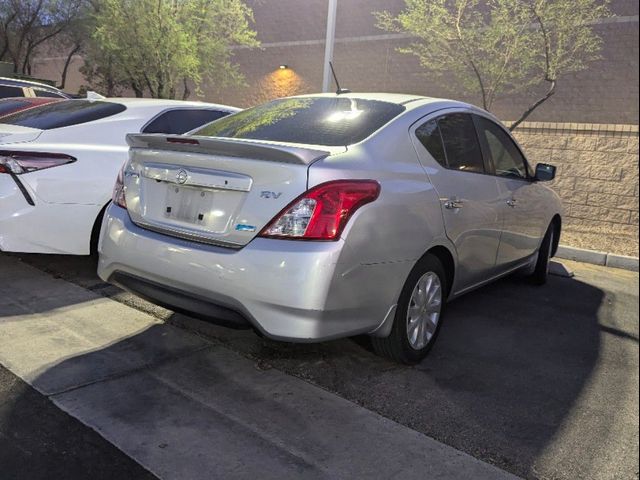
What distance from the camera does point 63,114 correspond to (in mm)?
4984

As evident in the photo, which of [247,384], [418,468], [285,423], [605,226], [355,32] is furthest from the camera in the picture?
[355,32]

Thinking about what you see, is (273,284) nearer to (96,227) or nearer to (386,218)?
(386,218)

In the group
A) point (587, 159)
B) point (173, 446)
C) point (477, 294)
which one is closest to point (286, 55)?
point (587, 159)

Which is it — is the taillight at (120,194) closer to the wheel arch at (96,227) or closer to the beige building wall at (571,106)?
the wheel arch at (96,227)

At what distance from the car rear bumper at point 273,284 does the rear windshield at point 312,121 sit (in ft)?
2.63

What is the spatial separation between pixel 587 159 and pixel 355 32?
5020 millimetres

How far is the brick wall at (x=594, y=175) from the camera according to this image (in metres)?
8.49

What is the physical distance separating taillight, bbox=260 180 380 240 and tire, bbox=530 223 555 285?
347 centimetres

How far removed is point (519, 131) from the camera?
31.6 ft

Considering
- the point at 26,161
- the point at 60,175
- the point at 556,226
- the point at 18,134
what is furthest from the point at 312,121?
the point at 556,226

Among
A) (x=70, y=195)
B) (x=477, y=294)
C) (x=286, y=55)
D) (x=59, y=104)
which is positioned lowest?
(x=477, y=294)

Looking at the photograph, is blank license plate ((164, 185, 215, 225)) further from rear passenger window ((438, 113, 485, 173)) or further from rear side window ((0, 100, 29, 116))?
rear side window ((0, 100, 29, 116))

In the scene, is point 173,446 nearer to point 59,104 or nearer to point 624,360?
point 624,360

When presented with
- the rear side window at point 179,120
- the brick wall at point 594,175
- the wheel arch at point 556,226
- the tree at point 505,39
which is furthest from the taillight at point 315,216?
the brick wall at point 594,175
